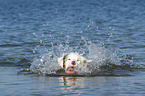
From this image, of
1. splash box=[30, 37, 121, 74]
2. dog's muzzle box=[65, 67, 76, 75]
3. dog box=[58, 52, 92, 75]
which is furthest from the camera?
splash box=[30, 37, 121, 74]

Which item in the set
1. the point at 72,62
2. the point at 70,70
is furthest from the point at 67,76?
the point at 72,62

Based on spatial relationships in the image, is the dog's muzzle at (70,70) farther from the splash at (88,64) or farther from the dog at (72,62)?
the splash at (88,64)

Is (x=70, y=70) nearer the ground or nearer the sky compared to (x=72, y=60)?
nearer the ground

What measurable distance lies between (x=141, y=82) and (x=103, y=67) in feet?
11.0

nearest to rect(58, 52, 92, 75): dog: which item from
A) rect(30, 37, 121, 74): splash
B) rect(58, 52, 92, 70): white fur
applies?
rect(58, 52, 92, 70): white fur

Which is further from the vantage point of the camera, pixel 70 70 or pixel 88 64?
pixel 88 64

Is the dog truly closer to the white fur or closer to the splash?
the white fur

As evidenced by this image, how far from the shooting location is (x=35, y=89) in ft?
35.5

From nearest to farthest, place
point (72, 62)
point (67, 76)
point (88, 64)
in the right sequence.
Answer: point (72, 62), point (67, 76), point (88, 64)

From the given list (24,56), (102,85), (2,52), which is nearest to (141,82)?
(102,85)

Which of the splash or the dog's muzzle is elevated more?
the splash

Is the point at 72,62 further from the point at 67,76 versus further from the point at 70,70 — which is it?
the point at 67,76

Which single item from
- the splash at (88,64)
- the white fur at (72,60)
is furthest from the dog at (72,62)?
the splash at (88,64)

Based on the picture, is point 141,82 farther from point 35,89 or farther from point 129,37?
point 129,37
